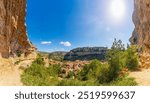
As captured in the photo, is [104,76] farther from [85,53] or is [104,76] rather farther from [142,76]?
[85,53]

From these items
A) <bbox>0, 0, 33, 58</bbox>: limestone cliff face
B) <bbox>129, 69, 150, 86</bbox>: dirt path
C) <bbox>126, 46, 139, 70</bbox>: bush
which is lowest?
<bbox>129, 69, 150, 86</bbox>: dirt path

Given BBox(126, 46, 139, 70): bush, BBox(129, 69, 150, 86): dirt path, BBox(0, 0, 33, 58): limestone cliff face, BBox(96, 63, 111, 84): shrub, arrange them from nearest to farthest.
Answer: BBox(129, 69, 150, 86): dirt path < BBox(96, 63, 111, 84): shrub < BBox(126, 46, 139, 70): bush < BBox(0, 0, 33, 58): limestone cliff face

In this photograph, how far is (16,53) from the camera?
63.8 metres

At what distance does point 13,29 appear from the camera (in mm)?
Answer: 52062

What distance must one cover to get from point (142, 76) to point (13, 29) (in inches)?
1300

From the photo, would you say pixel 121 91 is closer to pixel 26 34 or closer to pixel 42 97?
pixel 42 97

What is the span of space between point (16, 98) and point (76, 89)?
7.61 feet

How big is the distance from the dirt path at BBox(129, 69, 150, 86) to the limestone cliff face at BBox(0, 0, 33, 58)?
60.1ft

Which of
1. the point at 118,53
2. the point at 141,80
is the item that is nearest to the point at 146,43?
the point at 118,53

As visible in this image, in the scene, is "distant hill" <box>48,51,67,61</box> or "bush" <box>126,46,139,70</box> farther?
"distant hill" <box>48,51,67,61</box>

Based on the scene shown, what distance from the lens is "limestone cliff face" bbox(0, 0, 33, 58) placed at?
39.7 m

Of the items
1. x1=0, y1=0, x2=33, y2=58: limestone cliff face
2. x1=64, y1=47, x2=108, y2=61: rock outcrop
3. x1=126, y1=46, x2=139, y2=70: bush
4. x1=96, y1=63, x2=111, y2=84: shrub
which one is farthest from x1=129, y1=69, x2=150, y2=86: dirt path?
x1=64, y1=47, x2=108, y2=61: rock outcrop

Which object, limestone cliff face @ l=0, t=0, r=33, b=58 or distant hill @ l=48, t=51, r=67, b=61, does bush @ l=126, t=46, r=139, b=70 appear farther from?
distant hill @ l=48, t=51, r=67, b=61

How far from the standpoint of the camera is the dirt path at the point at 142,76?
20928 mm
